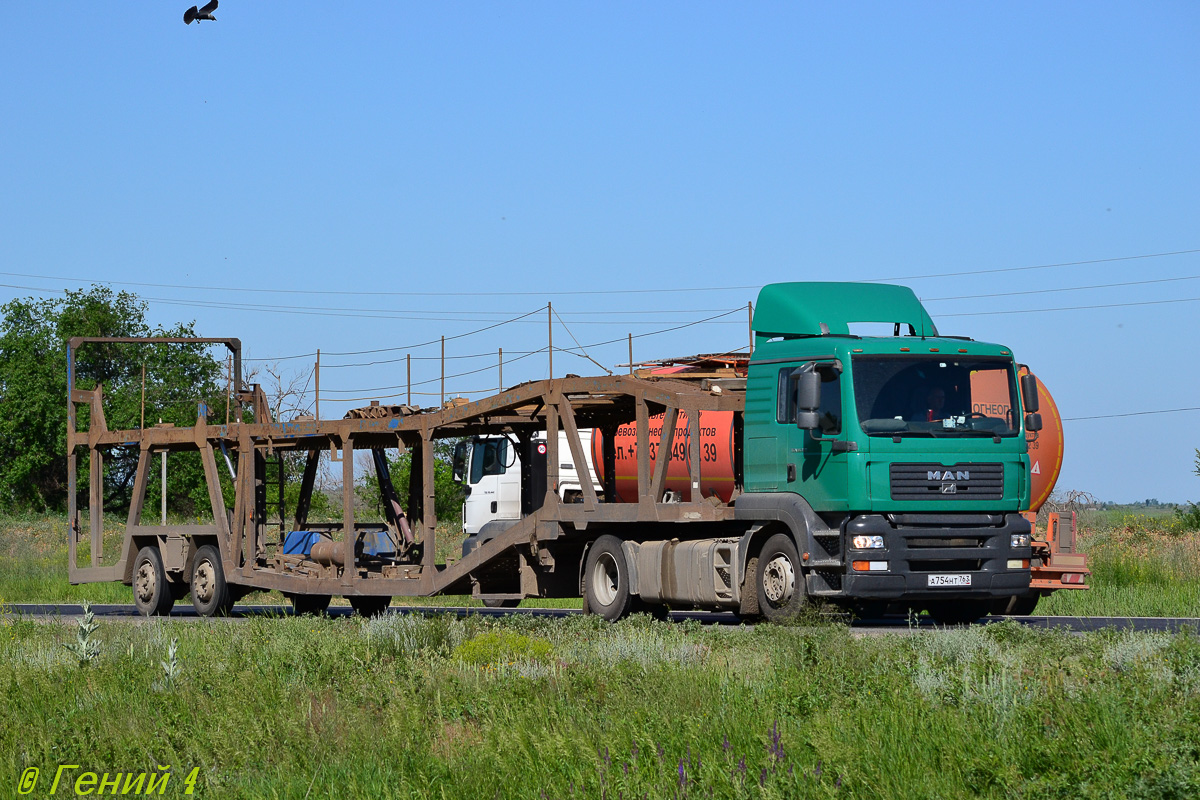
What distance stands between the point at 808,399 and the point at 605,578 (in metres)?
4.64

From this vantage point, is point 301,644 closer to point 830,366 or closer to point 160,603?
point 830,366

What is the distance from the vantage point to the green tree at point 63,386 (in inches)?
2457

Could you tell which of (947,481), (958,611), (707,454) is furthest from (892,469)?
(707,454)

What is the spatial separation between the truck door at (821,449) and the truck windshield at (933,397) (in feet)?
0.90

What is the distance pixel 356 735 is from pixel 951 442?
8.67 metres

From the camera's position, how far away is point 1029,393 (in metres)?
15.2

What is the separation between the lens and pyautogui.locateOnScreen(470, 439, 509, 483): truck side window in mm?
21797

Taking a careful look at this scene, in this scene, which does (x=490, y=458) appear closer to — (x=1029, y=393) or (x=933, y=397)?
(x=933, y=397)

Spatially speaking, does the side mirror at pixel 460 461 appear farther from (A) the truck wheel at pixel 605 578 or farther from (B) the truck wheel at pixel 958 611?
(B) the truck wheel at pixel 958 611

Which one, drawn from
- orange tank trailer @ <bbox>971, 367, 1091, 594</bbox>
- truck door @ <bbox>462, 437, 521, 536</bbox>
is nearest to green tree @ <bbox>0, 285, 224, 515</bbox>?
truck door @ <bbox>462, 437, 521, 536</bbox>

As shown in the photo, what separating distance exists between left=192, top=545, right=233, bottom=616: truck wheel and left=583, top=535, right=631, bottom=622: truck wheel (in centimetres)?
750

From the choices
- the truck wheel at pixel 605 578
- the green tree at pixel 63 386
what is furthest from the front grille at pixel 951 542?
the green tree at pixel 63 386

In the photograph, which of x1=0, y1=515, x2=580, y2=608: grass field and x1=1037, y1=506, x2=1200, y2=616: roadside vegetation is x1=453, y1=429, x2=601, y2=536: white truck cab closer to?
x1=0, y1=515, x2=580, y2=608: grass field

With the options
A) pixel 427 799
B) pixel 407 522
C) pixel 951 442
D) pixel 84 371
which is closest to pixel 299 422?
pixel 407 522
